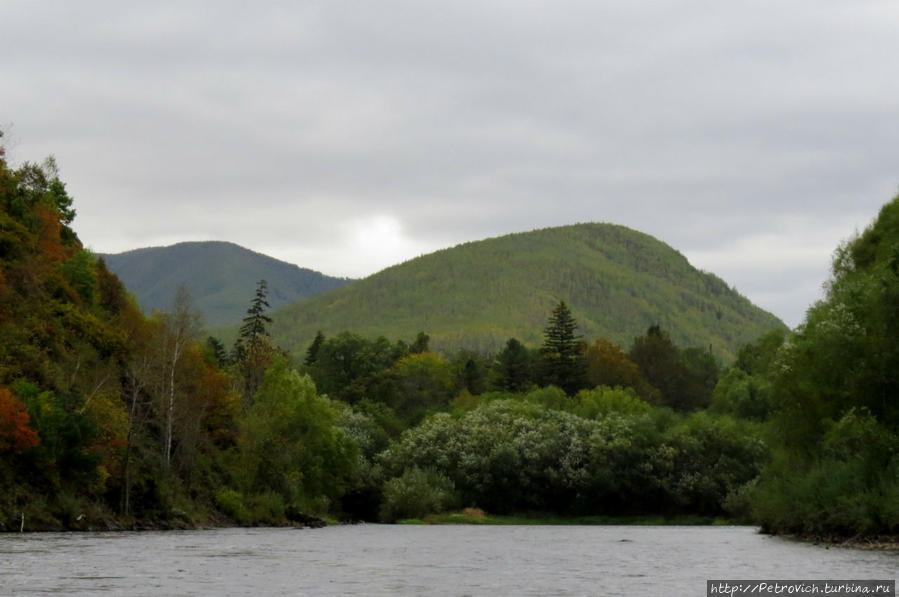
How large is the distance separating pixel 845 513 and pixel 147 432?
53.9 metres

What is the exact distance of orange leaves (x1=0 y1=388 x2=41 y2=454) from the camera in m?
64.9

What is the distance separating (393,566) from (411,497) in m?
70.8

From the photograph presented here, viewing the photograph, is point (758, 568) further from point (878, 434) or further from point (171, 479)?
point (171, 479)

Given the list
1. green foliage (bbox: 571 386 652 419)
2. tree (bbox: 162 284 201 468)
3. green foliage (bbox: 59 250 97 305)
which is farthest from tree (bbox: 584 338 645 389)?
green foliage (bbox: 59 250 97 305)

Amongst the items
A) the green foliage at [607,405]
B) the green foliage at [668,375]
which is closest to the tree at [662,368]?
the green foliage at [668,375]

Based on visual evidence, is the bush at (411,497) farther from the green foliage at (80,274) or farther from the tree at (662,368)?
the tree at (662,368)

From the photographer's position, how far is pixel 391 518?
11250cm

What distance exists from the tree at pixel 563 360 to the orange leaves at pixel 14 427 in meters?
96.9

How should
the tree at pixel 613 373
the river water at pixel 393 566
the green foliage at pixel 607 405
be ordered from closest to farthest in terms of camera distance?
1. the river water at pixel 393 566
2. the green foliage at pixel 607 405
3. the tree at pixel 613 373

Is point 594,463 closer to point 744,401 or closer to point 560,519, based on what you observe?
point 560,519

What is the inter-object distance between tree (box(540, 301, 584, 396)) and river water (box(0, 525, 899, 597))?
93738 millimetres

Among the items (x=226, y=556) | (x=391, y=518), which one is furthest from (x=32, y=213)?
(x=226, y=556)

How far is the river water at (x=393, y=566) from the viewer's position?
31.2 meters

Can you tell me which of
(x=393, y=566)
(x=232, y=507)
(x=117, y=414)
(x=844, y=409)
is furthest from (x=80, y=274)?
(x=844, y=409)
